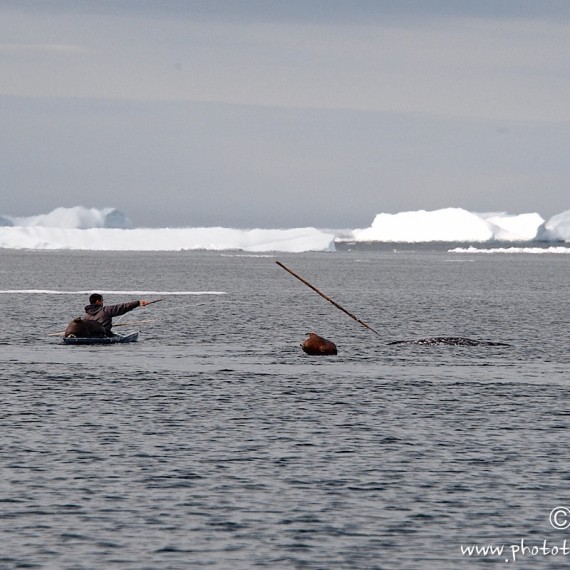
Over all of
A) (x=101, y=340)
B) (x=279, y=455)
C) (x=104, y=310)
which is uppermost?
(x=104, y=310)

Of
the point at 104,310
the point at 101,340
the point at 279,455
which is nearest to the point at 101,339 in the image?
the point at 101,340

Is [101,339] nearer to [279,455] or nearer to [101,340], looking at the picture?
[101,340]

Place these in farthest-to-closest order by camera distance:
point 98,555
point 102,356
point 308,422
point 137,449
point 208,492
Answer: point 102,356 → point 308,422 → point 137,449 → point 208,492 → point 98,555

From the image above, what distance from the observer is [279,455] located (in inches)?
1054

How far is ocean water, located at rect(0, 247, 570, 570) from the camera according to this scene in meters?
19.5

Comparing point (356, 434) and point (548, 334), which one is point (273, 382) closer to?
point (356, 434)

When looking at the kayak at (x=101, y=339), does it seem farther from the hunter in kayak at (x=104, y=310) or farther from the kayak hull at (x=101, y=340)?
the hunter in kayak at (x=104, y=310)

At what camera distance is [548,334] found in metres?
64.7

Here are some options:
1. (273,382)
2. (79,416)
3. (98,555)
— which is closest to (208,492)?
(98,555)

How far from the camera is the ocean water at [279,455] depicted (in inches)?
768

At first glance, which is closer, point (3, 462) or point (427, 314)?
point (3, 462)

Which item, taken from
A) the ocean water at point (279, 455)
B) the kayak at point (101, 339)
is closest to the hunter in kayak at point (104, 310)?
the kayak at point (101, 339)

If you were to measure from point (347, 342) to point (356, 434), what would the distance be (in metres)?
30.1

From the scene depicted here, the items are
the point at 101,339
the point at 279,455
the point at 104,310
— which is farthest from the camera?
the point at 101,339
